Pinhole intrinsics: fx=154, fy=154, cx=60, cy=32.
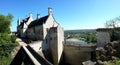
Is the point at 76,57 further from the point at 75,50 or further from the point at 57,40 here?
the point at 57,40

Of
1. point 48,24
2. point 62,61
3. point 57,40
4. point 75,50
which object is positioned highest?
point 48,24

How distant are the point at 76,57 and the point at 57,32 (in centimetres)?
545

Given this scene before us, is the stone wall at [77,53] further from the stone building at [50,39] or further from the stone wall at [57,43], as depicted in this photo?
the stone building at [50,39]

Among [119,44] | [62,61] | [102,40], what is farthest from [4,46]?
[119,44]

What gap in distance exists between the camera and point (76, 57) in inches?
1020

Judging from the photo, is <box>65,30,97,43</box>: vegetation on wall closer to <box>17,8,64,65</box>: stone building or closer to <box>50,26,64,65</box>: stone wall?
<box>17,8,64,65</box>: stone building

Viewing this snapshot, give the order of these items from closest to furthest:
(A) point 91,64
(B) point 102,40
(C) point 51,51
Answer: (A) point 91,64 → (B) point 102,40 → (C) point 51,51

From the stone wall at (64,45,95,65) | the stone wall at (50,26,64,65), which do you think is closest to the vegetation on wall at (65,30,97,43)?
the stone wall at (64,45,95,65)

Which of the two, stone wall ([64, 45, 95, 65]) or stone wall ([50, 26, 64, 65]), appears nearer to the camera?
stone wall ([64, 45, 95, 65])

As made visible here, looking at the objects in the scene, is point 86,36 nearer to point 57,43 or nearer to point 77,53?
point 57,43

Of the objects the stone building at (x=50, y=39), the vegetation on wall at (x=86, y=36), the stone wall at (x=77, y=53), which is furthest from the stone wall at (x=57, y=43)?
the vegetation on wall at (x=86, y=36)

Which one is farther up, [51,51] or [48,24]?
[48,24]

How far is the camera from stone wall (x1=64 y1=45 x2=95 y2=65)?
23.4 meters

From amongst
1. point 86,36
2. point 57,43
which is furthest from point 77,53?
point 86,36
